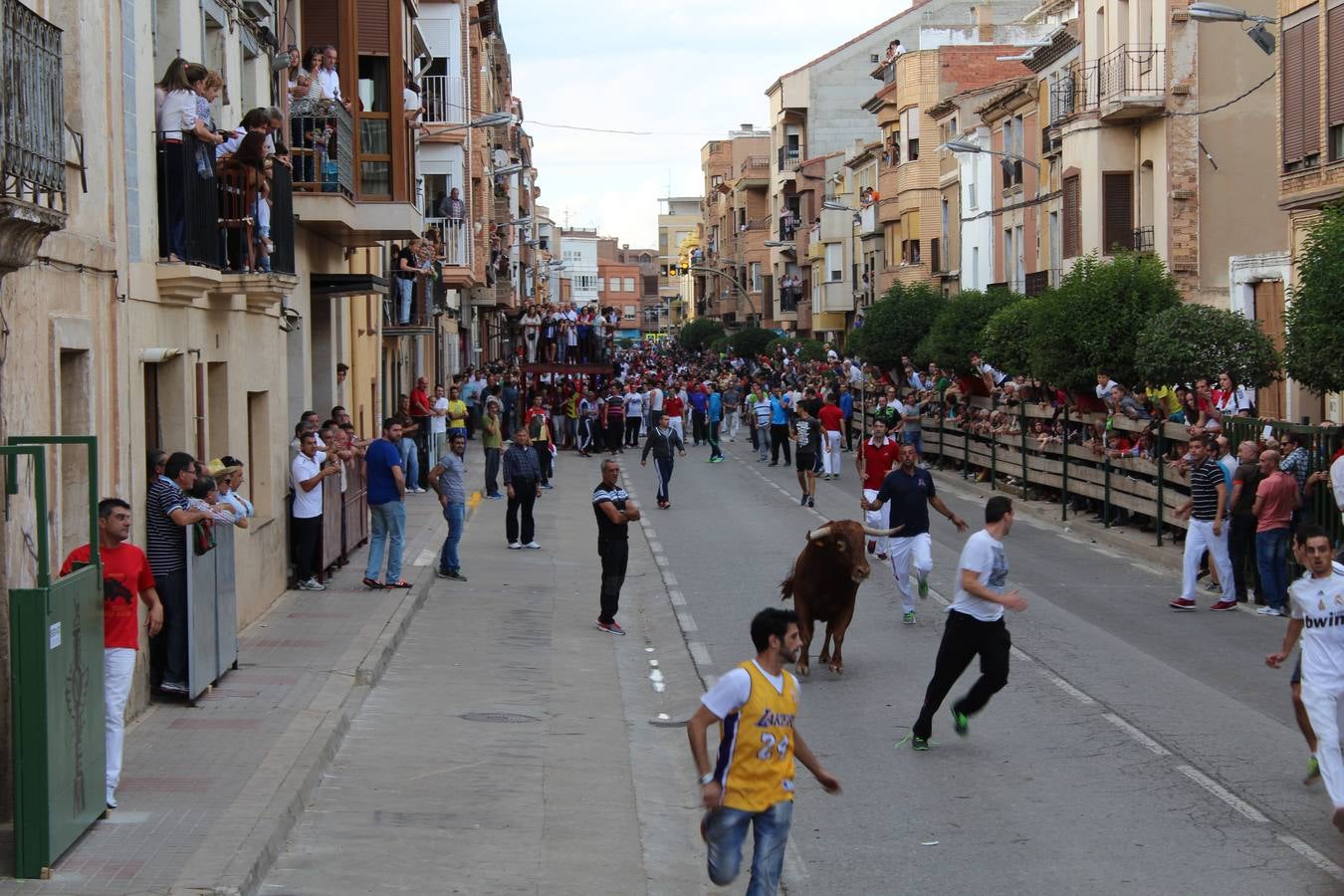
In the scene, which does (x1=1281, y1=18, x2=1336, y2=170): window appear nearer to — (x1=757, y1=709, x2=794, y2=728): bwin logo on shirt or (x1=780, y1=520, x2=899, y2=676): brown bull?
(x1=780, y1=520, x2=899, y2=676): brown bull

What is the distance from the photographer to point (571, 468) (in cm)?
4025

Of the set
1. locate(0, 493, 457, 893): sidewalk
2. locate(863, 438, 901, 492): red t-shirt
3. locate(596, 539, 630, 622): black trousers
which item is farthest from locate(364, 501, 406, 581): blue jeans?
locate(863, 438, 901, 492): red t-shirt

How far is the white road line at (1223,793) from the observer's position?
30.2 ft

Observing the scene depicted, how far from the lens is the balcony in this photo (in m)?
8.33

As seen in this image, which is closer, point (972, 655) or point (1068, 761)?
point (1068, 761)

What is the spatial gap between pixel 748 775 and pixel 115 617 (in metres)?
4.03

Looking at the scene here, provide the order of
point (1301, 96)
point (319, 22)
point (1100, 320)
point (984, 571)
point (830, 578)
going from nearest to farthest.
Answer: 1. point (984, 571)
2. point (830, 578)
3. point (319, 22)
4. point (1301, 96)
5. point (1100, 320)

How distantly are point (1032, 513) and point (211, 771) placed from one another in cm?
1945

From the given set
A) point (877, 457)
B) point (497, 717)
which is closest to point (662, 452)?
point (877, 457)

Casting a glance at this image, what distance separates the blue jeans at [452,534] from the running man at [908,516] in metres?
5.81

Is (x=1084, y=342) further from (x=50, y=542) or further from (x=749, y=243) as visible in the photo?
(x=749, y=243)

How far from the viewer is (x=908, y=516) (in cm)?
1586

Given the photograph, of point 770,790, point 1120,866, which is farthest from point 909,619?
point 770,790

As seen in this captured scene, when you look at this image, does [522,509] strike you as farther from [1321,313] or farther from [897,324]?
[897,324]
